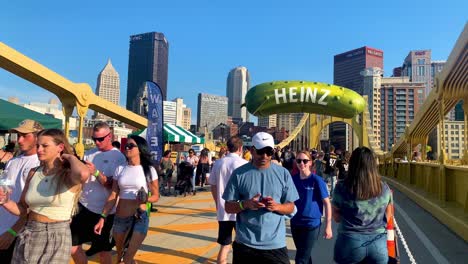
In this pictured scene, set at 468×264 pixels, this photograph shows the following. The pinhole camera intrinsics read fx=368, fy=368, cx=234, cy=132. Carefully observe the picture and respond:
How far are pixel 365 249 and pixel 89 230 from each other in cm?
269

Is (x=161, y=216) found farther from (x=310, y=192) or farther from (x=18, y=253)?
(x=18, y=253)

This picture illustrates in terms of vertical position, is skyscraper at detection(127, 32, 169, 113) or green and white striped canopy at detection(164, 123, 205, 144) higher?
skyscraper at detection(127, 32, 169, 113)

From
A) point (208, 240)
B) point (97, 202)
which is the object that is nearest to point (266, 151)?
point (97, 202)

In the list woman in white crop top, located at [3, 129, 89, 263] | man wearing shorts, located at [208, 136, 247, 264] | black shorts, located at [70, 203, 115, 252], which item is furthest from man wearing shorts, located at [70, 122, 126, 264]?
man wearing shorts, located at [208, 136, 247, 264]

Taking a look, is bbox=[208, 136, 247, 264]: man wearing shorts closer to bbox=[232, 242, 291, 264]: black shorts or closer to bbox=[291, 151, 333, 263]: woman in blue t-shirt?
bbox=[291, 151, 333, 263]: woman in blue t-shirt

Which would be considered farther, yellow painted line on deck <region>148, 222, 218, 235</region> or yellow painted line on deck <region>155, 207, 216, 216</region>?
yellow painted line on deck <region>155, 207, 216, 216</region>

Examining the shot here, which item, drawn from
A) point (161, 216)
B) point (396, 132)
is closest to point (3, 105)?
point (161, 216)

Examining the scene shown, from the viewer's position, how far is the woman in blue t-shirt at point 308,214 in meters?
3.99

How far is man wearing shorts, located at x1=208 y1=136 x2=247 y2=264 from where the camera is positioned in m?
4.45

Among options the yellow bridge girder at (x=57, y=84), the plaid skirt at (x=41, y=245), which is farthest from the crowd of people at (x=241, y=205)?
the yellow bridge girder at (x=57, y=84)

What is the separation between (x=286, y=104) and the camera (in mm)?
19719

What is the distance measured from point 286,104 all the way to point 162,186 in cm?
872

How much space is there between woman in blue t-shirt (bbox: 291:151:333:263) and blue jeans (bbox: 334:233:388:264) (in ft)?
3.40

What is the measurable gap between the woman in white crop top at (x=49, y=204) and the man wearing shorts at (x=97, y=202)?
783 millimetres
